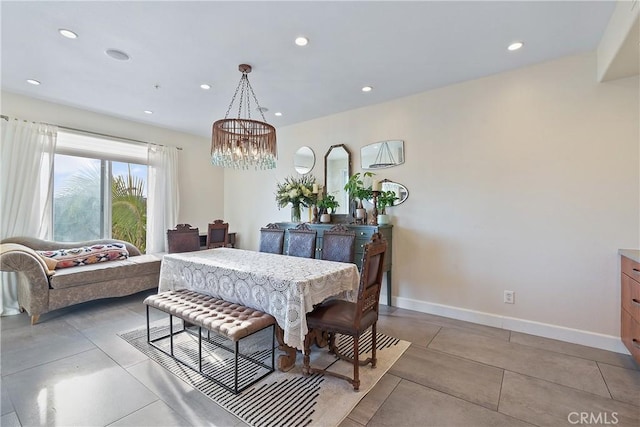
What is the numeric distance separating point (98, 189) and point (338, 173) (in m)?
3.82

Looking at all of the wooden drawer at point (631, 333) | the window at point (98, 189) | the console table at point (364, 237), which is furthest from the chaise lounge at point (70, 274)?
the wooden drawer at point (631, 333)

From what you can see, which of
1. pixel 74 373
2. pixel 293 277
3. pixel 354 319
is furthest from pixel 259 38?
pixel 74 373

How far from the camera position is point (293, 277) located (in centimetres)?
207

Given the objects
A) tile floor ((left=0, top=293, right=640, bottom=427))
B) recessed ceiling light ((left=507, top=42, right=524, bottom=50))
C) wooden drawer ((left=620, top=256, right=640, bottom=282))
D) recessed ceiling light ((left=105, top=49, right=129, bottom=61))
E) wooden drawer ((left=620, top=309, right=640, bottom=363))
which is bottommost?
tile floor ((left=0, top=293, right=640, bottom=427))

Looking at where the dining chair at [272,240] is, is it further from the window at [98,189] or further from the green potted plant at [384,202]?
the window at [98,189]

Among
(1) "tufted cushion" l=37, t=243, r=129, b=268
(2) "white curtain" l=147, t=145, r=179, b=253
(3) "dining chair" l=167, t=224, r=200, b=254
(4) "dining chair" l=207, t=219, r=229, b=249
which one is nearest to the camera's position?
(3) "dining chair" l=167, t=224, r=200, b=254

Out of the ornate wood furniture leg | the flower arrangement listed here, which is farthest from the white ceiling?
the ornate wood furniture leg

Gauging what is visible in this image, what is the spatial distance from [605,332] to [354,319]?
2468 millimetres

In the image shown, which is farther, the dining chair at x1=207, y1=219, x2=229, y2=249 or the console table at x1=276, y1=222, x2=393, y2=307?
the dining chair at x1=207, y1=219, x2=229, y2=249

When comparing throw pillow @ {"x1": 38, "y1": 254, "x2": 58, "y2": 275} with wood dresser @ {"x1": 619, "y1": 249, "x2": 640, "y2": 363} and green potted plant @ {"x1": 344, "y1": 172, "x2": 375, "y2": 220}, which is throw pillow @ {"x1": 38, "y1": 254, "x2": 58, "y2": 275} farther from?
wood dresser @ {"x1": 619, "y1": 249, "x2": 640, "y2": 363}

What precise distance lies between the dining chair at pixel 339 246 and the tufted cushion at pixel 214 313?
3.52 ft

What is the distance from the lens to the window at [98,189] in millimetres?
4047

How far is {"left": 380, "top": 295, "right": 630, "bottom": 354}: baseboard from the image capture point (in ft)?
8.32

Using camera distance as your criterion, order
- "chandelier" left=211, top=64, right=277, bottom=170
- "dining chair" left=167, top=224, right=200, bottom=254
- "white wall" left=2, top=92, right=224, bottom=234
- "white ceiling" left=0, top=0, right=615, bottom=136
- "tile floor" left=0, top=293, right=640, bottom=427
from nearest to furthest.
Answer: "tile floor" left=0, top=293, right=640, bottom=427
"white ceiling" left=0, top=0, right=615, bottom=136
"chandelier" left=211, top=64, right=277, bottom=170
"dining chair" left=167, top=224, right=200, bottom=254
"white wall" left=2, top=92, right=224, bottom=234
